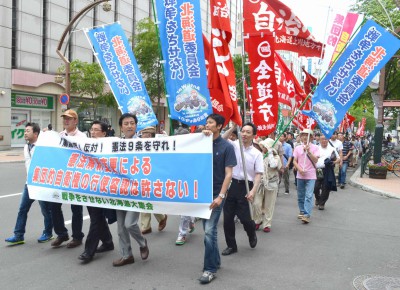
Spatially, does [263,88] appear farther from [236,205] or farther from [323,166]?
[323,166]

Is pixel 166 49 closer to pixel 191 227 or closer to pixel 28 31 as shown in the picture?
pixel 191 227

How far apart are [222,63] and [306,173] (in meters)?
3.20

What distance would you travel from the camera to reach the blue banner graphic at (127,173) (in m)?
4.40

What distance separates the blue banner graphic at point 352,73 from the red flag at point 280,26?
0.70 metres

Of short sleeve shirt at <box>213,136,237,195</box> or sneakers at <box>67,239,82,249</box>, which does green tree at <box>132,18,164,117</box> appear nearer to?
sneakers at <box>67,239,82,249</box>

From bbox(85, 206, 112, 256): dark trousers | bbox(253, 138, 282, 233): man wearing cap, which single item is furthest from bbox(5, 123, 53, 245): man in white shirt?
bbox(253, 138, 282, 233): man wearing cap

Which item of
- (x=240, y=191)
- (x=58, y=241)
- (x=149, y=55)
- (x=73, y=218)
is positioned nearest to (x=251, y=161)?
(x=240, y=191)

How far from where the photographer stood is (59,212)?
536cm

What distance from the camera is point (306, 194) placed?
7.13 m

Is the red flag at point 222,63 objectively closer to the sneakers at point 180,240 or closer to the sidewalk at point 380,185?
the sneakers at point 180,240

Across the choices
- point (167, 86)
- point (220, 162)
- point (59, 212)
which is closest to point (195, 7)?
point (167, 86)

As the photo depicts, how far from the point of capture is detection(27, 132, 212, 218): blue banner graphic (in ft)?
14.4

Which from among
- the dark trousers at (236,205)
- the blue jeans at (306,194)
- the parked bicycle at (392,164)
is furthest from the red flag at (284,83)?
the parked bicycle at (392,164)

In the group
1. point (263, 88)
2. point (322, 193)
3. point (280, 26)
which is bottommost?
point (322, 193)
